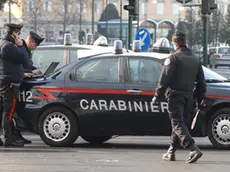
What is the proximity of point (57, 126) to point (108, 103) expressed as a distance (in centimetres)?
86

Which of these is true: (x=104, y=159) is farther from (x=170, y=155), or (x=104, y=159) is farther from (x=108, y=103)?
(x=108, y=103)

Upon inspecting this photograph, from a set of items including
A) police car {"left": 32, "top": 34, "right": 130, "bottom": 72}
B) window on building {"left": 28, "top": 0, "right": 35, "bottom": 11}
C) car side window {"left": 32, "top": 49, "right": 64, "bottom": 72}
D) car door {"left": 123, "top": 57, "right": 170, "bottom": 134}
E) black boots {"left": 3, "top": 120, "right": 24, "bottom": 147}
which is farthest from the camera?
window on building {"left": 28, "top": 0, "right": 35, "bottom": 11}

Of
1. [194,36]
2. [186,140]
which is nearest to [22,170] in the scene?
[186,140]

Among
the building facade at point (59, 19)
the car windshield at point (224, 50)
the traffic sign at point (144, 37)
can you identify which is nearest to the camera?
the traffic sign at point (144, 37)

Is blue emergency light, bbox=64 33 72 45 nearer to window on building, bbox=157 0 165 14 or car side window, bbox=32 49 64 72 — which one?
car side window, bbox=32 49 64 72

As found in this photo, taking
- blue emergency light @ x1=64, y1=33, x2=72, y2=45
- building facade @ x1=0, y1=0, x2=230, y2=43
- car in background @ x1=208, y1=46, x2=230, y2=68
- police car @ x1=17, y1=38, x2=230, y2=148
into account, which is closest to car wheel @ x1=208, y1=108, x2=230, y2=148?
police car @ x1=17, y1=38, x2=230, y2=148

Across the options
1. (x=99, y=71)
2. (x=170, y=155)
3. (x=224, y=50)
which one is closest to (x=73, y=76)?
(x=99, y=71)

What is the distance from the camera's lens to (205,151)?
9453 mm

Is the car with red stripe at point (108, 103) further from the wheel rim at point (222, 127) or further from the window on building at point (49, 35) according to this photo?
the window on building at point (49, 35)

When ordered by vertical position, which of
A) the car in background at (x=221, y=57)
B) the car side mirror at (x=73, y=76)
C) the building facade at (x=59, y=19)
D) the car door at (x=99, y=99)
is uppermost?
the building facade at (x=59, y=19)

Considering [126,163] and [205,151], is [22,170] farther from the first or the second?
[205,151]

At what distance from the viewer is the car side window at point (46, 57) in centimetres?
1283

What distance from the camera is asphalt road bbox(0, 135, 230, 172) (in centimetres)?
785

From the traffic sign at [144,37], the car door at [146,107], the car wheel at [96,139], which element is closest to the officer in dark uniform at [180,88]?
the car door at [146,107]
